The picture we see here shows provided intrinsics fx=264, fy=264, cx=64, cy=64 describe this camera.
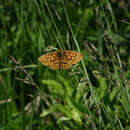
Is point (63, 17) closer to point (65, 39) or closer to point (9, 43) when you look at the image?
point (65, 39)

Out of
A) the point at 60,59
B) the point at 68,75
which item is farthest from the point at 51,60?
the point at 68,75

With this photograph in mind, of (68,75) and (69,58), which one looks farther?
(69,58)

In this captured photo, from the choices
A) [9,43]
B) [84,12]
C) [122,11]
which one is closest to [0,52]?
[9,43]

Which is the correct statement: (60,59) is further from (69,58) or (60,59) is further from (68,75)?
(68,75)
